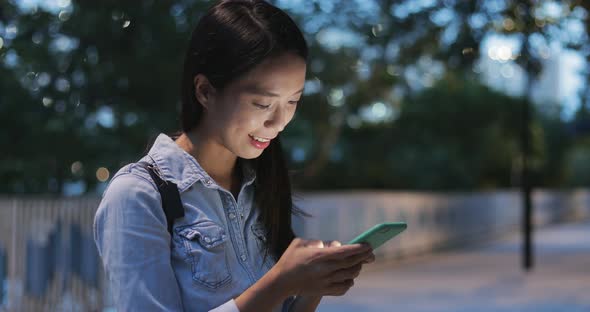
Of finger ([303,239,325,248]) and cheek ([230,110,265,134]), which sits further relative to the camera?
cheek ([230,110,265,134])

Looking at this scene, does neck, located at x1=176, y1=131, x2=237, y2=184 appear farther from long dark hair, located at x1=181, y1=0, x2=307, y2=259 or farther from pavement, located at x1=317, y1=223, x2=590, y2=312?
pavement, located at x1=317, y1=223, x2=590, y2=312

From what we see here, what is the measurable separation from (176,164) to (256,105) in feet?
0.62

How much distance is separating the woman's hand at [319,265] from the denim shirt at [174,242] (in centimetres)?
13

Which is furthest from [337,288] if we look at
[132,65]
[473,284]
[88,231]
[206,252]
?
[473,284]

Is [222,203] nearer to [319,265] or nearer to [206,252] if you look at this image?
[206,252]

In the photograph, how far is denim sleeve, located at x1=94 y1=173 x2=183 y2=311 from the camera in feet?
4.96

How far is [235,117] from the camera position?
1.67 m

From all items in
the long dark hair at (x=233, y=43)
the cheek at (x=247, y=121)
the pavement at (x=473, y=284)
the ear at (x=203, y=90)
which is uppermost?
the long dark hair at (x=233, y=43)

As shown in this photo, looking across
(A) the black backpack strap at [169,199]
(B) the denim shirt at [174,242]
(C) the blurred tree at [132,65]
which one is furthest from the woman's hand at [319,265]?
(C) the blurred tree at [132,65]

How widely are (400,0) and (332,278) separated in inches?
459

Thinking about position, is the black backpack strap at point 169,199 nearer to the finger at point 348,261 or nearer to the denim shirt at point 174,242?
the denim shirt at point 174,242

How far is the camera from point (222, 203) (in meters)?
1.73

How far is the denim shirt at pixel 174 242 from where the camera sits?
151cm

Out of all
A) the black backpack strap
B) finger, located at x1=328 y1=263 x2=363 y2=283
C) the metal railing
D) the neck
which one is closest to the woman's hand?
finger, located at x1=328 y1=263 x2=363 y2=283
